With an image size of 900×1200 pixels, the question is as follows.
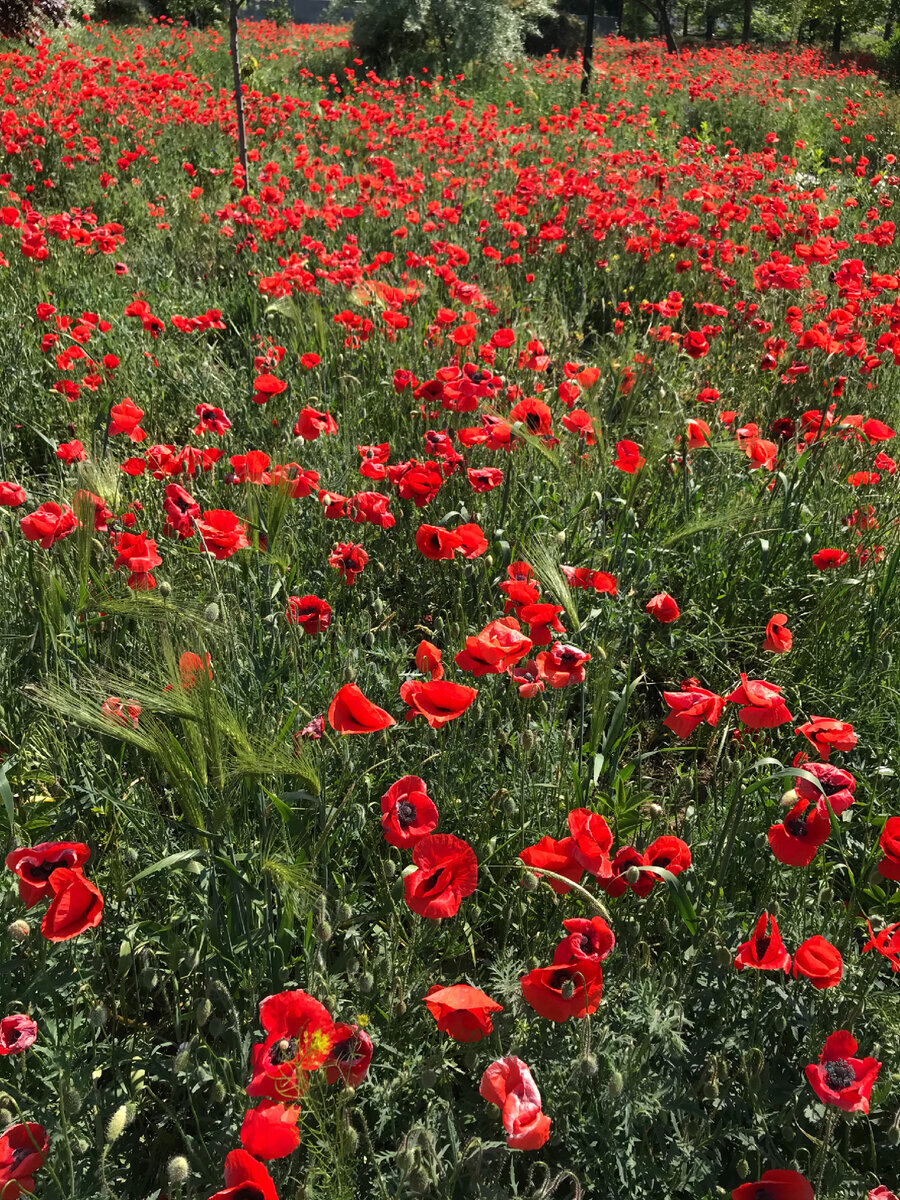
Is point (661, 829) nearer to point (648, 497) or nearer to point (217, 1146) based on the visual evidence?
point (217, 1146)

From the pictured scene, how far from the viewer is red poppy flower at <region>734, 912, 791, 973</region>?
140cm

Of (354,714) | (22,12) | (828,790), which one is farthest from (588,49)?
(354,714)

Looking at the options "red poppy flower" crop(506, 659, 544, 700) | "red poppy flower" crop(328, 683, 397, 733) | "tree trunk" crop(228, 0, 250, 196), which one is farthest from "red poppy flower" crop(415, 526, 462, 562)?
"tree trunk" crop(228, 0, 250, 196)

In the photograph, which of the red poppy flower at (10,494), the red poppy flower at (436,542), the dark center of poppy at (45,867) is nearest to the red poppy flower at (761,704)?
the red poppy flower at (436,542)

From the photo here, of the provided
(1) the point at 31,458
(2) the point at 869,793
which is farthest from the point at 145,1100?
(1) the point at 31,458

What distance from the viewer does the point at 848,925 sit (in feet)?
5.50

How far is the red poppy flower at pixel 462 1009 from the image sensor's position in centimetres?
122

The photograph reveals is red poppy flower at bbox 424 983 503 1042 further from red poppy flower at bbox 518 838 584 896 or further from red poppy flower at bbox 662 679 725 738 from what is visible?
red poppy flower at bbox 662 679 725 738

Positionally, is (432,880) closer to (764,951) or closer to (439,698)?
(439,698)

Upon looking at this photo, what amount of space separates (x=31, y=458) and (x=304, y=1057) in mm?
3138

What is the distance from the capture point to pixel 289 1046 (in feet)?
4.00

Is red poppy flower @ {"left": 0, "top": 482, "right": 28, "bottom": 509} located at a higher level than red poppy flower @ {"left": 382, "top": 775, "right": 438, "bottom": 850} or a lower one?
higher

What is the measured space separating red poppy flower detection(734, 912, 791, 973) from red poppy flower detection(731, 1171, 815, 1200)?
28 cm

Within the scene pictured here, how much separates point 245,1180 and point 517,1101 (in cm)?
36
